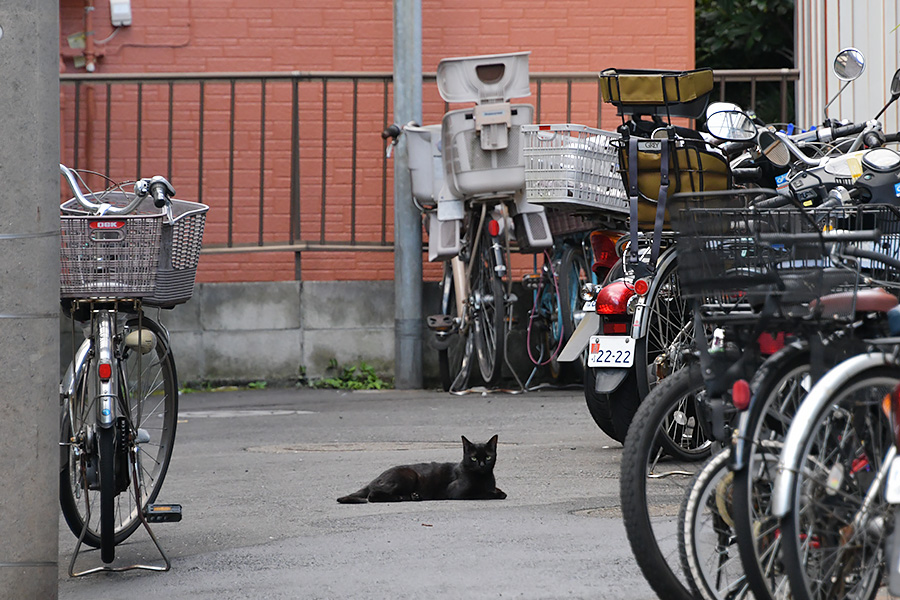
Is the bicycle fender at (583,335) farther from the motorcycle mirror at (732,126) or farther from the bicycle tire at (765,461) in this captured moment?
the bicycle tire at (765,461)

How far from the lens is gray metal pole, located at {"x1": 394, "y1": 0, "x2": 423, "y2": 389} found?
925 cm

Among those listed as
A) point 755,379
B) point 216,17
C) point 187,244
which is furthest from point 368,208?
point 755,379

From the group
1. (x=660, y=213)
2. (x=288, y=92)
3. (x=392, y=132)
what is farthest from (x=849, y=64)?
(x=288, y=92)

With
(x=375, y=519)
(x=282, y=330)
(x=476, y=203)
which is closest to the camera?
(x=375, y=519)

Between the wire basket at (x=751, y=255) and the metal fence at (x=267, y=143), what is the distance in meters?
6.98

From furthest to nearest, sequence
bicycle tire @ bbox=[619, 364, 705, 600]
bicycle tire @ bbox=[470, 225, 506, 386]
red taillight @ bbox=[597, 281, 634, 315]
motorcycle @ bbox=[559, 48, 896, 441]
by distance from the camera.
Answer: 1. bicycle tire @ bbox=[470, 225, 506, 386]
2. red taillight @ bbox=[597, 281, 634, 315]
3. motorcycle @ bbox=[559, 48, 896, 441]
4. bicycle tire @ bbox=[619, 364, 705, 600]

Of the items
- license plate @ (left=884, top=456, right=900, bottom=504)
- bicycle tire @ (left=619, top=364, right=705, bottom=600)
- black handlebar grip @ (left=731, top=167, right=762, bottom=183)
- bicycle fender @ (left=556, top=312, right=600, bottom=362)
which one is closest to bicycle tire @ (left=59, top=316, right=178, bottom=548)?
bicycle tire @ (left=619, top=364, right=705, bottom=600)

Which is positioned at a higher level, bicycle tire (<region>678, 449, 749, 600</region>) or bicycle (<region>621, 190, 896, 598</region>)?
bicycle (<region>621, 190, 896, 598</region>)

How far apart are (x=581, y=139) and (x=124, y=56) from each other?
4665 mm

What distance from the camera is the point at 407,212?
9297 mm

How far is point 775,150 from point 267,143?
5.81 metres

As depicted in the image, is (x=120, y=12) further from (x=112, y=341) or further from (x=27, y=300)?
(x=27, y=300)

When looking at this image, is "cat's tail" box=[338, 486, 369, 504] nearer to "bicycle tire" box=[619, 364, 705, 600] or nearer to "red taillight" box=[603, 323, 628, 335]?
"red taillight" box=[603, 323, 628, 335]

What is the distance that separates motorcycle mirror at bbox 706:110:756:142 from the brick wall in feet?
15.6
